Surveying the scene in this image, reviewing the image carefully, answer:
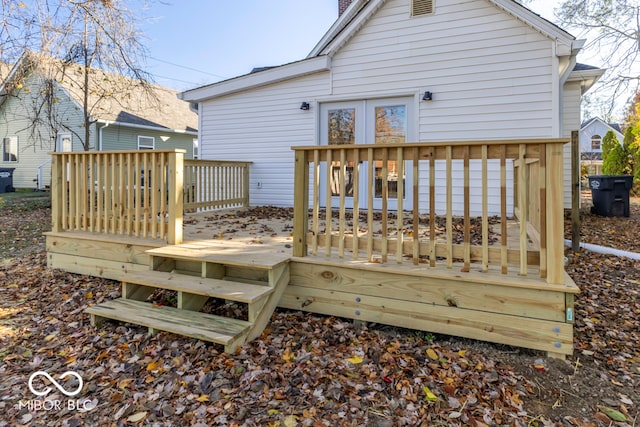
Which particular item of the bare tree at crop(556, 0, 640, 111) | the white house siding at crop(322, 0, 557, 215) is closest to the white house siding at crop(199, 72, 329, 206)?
the white house siding at crop(322, 0, 557, 215)

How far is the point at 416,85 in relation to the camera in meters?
6.26

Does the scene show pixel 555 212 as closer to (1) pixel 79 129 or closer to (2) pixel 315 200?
(2) pixel 315 200

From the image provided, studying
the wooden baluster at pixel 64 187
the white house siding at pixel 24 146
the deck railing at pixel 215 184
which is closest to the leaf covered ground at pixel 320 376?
the wooden baluster at pixel 64 187

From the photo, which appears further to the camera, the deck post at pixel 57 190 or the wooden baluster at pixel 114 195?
Result: the deck post at pixel 57 190

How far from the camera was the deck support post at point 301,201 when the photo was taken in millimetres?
2936

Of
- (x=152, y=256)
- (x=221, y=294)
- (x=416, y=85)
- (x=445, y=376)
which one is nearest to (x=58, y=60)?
(x=152, y=256)

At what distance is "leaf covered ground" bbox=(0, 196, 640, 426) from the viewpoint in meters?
1.88

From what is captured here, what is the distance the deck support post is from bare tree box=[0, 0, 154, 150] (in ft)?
13.4

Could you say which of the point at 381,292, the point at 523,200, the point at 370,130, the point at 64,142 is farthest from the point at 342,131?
the point at 64,142

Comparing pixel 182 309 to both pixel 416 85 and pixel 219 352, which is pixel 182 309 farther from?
pixel 416 85

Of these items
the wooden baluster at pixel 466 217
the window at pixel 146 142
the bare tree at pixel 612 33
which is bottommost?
the wooden baluster at pixel 466 217

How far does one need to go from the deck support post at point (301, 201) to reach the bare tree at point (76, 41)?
161 inches

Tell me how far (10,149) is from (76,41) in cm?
1139

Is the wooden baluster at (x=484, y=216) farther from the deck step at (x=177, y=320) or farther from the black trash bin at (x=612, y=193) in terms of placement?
the black trash bin at (x=612, y=193)
